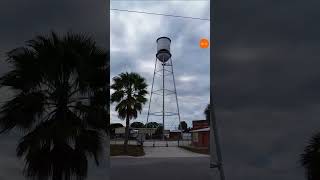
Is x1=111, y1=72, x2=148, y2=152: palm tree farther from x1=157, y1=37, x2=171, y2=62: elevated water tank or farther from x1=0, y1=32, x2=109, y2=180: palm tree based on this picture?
x1=0, y1=32, x2=109, y2=180: palm tree

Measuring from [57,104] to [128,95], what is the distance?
19558 millimetres

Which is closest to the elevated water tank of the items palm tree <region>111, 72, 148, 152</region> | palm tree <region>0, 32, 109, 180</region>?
palm tree <region>111, 72, 148, 152</region>

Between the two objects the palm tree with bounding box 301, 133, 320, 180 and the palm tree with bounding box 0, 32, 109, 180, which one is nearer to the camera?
the palm tree with bounding box 0, 32, 109, 180

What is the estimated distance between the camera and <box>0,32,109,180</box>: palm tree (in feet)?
21.9

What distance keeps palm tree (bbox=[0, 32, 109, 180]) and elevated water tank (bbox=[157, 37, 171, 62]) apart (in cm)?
2799

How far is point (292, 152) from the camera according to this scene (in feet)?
21.8

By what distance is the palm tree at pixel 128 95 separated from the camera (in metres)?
26.2

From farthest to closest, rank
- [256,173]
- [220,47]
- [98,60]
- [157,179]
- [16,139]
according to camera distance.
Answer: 1. [157,179]
2. [98,60]
3. [16,139]
4. [220,47]
5. [256,173]

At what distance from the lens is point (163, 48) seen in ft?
118

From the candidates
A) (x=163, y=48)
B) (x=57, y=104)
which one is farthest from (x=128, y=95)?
(x=57, y=104)

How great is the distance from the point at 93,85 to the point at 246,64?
10.4 ft

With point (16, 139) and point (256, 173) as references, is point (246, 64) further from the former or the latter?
point (16, 139)

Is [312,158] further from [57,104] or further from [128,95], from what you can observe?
[128,95]

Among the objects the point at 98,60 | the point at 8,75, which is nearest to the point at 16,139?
the point at 8,75
